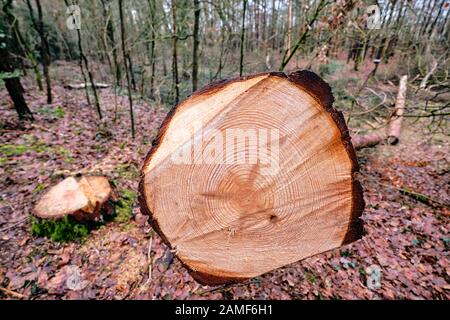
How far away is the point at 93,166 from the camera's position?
13.1 ft

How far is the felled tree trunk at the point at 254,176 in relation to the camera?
1287 mm

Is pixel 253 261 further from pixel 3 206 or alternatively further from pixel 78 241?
pixel 3 206

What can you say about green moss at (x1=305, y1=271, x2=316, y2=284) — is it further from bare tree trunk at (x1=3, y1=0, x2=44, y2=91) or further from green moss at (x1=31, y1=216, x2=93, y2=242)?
bare tree trunk at (x1=3, y1=0, x2=44, y2=91)

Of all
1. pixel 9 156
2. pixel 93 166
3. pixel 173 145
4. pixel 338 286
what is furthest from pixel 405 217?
pixel 9 156

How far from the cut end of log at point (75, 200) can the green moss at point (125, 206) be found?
0.99 feet

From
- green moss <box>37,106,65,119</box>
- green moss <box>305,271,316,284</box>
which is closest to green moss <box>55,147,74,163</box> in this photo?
green moss <box>37,106,65,119</box>

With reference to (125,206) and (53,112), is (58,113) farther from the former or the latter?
(125,206)

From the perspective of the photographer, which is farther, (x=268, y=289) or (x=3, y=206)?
(x=3, y=206)

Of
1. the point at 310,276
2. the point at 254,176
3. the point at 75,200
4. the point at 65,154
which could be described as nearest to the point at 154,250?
the point at 75,200

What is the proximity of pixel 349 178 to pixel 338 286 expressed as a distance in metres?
1.58

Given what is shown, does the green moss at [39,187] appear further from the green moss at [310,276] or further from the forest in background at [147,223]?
the green moss at [310,276]

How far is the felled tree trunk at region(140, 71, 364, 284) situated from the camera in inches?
50.7

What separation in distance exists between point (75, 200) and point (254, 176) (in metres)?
2.15

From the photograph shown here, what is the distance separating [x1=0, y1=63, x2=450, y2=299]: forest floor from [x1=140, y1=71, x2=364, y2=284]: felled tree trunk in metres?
0.98
